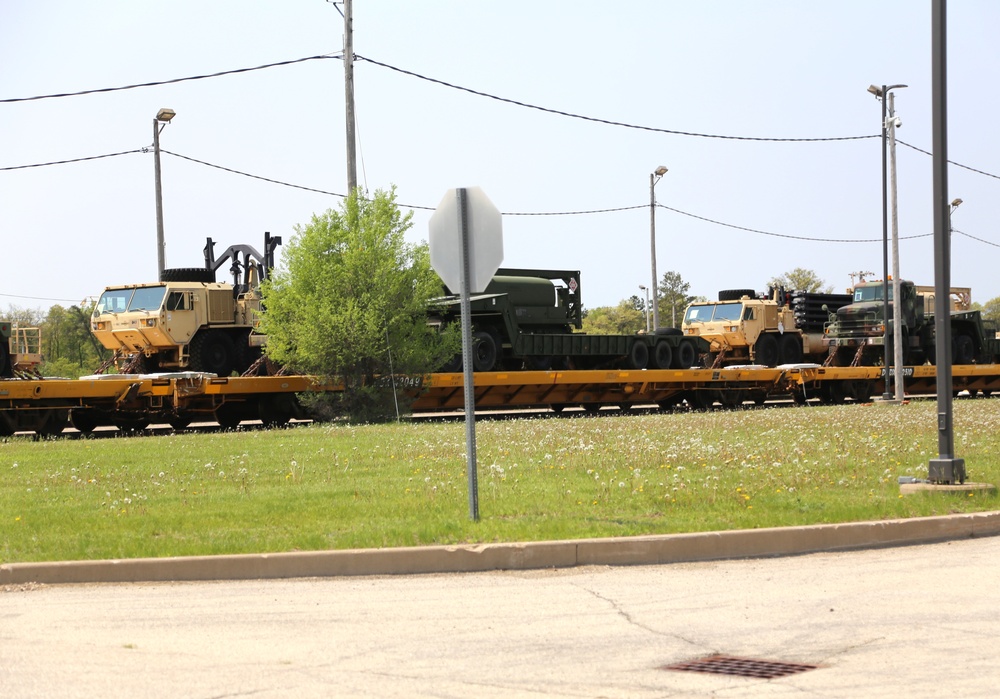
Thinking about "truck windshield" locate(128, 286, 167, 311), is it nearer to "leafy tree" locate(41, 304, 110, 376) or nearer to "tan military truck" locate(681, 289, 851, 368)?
"tan military truck" locate(681, 289, 851, 368)

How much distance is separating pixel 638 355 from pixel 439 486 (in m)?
20.6

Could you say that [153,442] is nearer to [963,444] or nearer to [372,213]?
[372,213]

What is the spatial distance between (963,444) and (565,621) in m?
10.8

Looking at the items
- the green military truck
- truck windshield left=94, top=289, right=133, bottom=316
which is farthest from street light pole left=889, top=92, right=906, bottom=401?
truck windshield left=94, top=289, right=133, bottom=316

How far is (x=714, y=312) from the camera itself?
1470 inches

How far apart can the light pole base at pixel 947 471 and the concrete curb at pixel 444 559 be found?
2.56 metres

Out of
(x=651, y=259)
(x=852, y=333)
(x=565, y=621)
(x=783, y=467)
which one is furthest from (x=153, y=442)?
(x=651, y=259)

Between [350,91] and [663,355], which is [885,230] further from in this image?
[350,91]

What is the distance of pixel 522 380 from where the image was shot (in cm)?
2719

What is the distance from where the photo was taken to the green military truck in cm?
2816

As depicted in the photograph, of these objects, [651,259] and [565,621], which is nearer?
[565,621]

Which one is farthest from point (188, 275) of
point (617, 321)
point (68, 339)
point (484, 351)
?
point (617, 321)

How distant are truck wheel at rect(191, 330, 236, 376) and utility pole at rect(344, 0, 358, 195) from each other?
4.44 meters

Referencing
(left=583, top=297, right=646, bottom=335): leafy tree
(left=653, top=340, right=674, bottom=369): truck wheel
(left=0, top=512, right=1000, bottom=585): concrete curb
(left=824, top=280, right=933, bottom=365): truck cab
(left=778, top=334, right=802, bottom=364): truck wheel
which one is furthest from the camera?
(left=583, top=297, right=646, bottom=335): leafy tree
